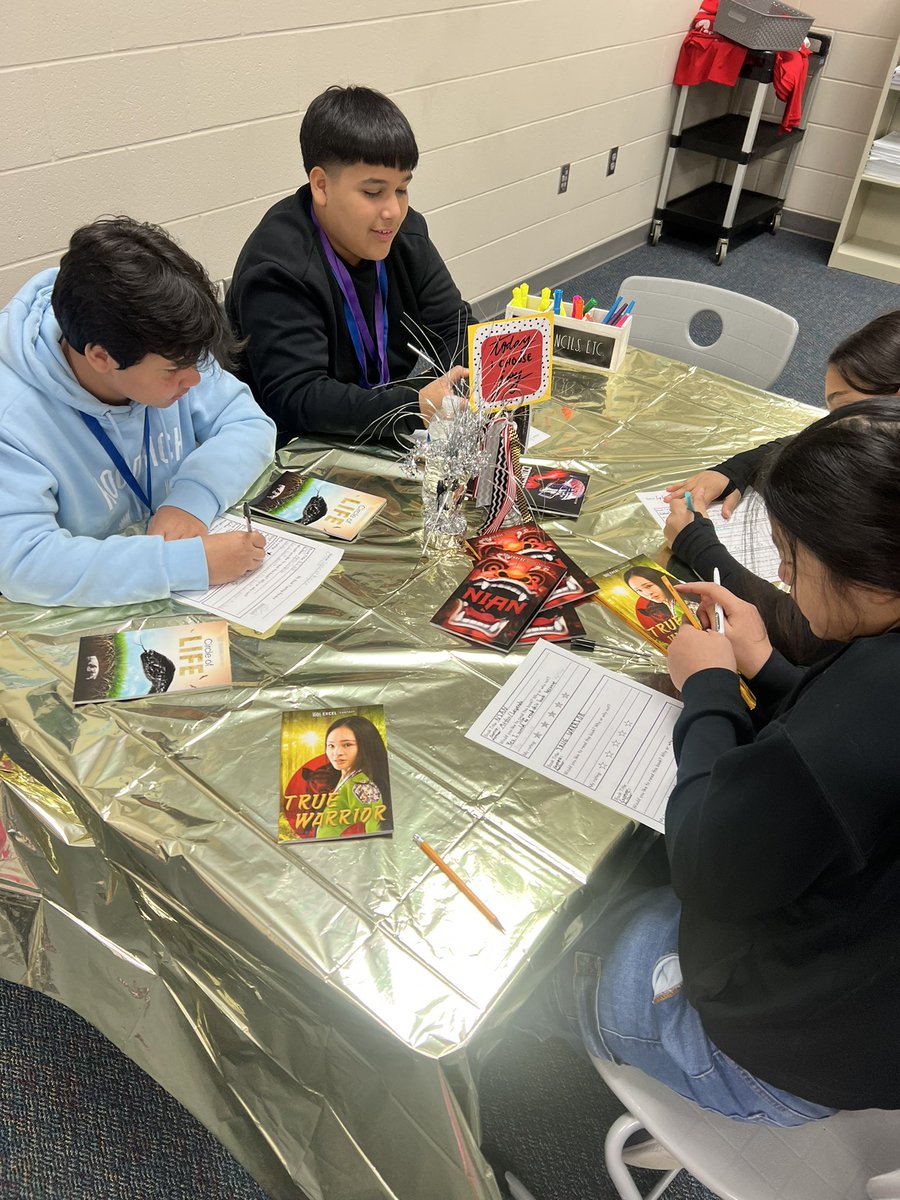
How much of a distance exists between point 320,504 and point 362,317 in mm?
624

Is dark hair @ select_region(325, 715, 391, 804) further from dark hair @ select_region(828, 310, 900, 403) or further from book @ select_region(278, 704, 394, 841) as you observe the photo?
dark hair @ select_region(828, 310, 900, 403)

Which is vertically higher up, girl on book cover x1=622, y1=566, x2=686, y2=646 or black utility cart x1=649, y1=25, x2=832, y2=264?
black utility cart x1=649, y1=25, x2=832, y2=264

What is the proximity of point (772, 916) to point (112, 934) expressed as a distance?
78 cm

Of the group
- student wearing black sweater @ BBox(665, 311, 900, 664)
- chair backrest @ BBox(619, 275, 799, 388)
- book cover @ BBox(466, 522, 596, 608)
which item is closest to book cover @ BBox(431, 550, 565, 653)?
book cover @ BBox(466, 522, 596, 608)

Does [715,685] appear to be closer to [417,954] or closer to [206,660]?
[417,954]

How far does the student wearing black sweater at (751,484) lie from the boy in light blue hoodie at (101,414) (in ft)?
2.21

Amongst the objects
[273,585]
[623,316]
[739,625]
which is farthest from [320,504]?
[623,316]

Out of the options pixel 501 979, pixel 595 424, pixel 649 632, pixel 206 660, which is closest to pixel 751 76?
pixel 595 424

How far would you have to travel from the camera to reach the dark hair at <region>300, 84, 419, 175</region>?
154 centimetres

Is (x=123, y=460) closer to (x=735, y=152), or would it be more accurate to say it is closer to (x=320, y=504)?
(x=320, y=504)

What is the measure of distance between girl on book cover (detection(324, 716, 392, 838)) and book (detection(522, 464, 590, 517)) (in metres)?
0.57

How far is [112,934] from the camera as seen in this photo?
1.02 meters

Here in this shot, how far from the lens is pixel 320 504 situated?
1.37 meters

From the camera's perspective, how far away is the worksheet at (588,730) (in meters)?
0.93
